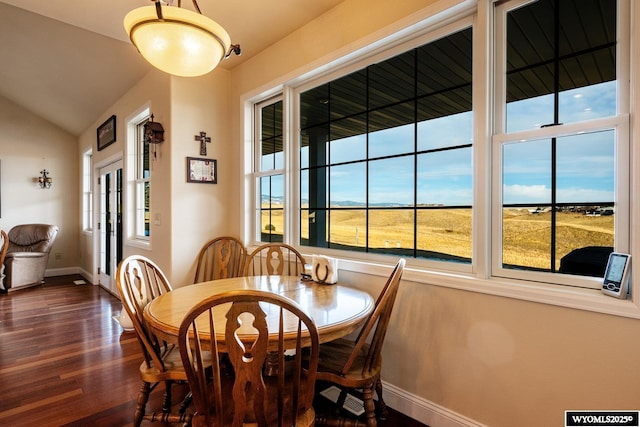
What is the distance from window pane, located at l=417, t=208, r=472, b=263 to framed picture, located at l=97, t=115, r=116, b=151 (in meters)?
4.35

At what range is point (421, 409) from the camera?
178 cm

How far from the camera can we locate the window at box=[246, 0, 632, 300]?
1355mm

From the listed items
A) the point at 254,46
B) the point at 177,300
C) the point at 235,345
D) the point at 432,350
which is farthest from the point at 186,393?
the point at 254,46

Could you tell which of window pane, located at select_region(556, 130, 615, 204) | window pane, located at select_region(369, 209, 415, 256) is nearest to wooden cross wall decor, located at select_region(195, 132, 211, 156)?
window pane, located at select_region(369, 209, 415, 256)

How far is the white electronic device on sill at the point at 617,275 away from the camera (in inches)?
48.2

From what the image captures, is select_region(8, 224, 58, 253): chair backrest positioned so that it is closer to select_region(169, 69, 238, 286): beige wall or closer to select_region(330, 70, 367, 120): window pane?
select_region(169, 69, 238, 286): beige wall

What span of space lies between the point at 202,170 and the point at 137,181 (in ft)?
4.34

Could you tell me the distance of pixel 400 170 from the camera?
2078 millimetres

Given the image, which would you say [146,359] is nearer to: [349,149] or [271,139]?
[349,149]

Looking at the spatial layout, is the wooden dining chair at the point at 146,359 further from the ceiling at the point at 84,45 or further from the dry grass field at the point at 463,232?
the ceiling at the point at 84,45

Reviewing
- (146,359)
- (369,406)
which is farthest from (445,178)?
(146,359)

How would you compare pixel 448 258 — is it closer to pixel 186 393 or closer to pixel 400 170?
pixel 400 170

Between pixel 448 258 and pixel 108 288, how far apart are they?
16.5 ft

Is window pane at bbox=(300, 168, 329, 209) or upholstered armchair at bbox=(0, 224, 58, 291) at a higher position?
window pane at bbox=(300, 168, 329, 209)
